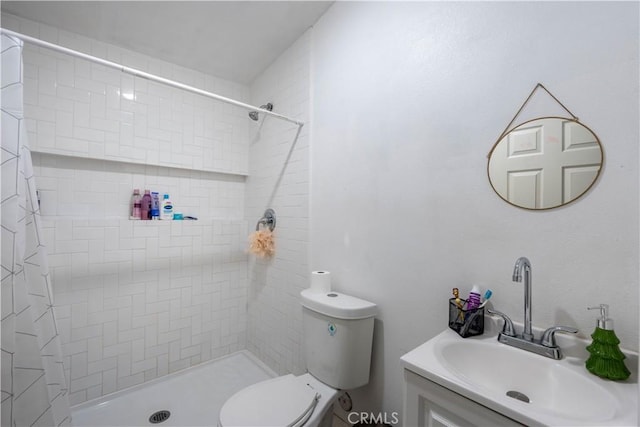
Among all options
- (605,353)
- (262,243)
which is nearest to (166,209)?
(262,243)

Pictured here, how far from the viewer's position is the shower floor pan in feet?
5.49

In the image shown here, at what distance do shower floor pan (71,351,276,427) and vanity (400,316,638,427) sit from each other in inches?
60.0

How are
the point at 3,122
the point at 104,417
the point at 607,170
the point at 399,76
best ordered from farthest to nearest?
the point at 104,417 → the point at 399,76 → the point at 3,122 → the point at 607,170

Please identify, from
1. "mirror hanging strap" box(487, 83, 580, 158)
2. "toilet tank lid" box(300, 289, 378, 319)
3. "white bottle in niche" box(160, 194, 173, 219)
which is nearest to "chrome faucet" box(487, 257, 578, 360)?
"mirror hanging strap" box(487, 83, 580, 158)

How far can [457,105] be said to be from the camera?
1.09m

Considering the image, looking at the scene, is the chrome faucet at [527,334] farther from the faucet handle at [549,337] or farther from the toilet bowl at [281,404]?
the toilet bowl at [281,404]

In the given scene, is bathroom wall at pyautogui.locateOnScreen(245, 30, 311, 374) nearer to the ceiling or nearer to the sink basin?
the ceiling

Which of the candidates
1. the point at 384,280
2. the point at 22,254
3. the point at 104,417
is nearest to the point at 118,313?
the point at 104,417

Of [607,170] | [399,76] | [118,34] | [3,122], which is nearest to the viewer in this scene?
[607,170]

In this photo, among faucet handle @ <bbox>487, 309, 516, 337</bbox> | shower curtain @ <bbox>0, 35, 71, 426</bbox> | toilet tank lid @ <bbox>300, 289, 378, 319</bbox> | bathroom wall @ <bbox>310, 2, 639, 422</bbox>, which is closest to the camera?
bathroom wall @ <bbox>310, 2, 639, 422</bbox>

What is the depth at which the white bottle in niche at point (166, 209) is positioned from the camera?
2.06 metres

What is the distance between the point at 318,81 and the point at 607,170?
1469 millimetres

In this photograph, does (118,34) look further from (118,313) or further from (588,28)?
(588,28)

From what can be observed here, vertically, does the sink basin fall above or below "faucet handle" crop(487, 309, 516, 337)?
below
